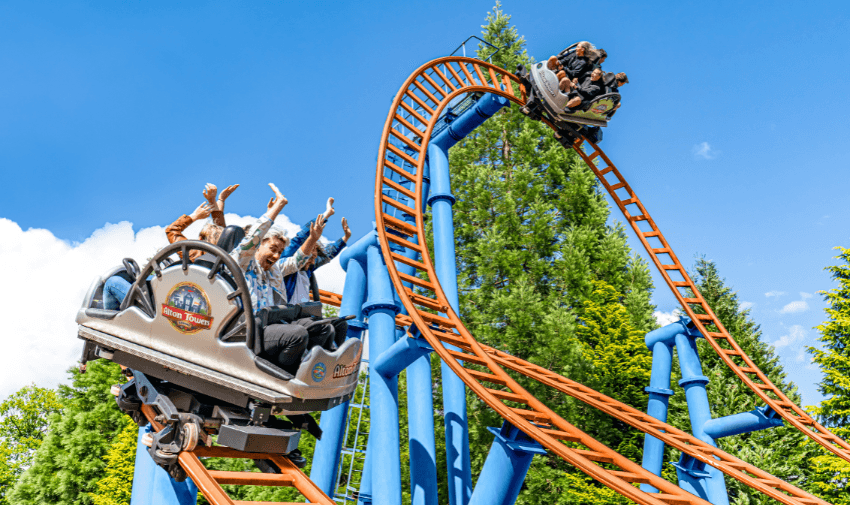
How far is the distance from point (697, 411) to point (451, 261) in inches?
100

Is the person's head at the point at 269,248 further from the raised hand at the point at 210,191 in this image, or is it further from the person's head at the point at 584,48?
the person's head at the point at 584,48

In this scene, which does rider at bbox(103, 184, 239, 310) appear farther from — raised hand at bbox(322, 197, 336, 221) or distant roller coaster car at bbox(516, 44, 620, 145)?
distant roller coaster car at bbox(516, 44, 620, 145)

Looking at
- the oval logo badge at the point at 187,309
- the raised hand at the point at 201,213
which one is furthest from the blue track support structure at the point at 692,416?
the raised hand at the point at 201,213

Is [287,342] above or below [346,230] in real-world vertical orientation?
below

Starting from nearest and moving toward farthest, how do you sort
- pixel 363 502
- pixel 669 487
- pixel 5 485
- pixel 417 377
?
pixel 669 487
pixel 417 377
pixel 363 502
pixel 5 485

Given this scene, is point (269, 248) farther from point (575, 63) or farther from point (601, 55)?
point (601, 55)

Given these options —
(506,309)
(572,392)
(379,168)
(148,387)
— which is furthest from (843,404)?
(148,387)

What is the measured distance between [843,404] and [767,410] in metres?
6.12

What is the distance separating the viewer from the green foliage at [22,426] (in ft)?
52.5

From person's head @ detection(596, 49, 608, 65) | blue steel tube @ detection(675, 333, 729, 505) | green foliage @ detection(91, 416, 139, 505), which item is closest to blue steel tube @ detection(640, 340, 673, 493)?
blue steel tube @ detection(675, 333, 729, 505)

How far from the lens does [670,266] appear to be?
634 cm

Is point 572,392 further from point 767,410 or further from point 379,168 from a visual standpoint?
point 379,168

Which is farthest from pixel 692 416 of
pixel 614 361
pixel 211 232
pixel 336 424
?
pixel 614 361

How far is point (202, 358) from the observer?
2811mm
